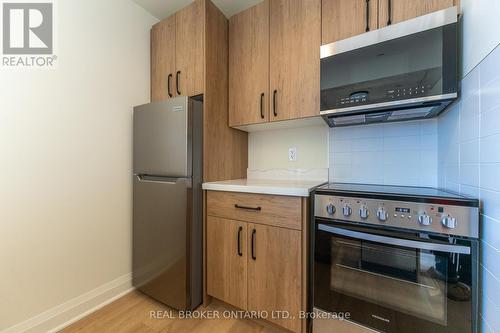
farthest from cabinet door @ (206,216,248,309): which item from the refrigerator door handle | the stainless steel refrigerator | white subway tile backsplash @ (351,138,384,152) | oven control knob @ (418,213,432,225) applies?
white subway tile backsplash @ (351,138,384,152)

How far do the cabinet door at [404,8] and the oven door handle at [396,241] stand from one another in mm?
1155

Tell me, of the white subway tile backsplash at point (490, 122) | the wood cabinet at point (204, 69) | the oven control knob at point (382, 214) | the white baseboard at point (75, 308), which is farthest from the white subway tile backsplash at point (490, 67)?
the white baseboard at point (75, 308)

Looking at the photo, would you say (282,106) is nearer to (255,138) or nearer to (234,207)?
(255,138)

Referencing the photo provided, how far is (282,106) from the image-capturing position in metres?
1.54

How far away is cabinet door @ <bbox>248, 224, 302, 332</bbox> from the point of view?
1.19 meters

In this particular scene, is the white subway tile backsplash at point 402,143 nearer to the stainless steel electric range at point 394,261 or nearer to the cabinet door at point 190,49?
the stainless steel electric range at point 394,261

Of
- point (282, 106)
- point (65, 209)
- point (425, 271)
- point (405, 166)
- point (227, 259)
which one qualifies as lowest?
point (227, 259)

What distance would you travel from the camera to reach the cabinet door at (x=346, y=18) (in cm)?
121

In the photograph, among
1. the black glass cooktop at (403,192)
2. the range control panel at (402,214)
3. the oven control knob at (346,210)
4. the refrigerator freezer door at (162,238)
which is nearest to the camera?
the range control panel at (402,214)

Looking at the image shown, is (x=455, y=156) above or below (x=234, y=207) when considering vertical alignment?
above

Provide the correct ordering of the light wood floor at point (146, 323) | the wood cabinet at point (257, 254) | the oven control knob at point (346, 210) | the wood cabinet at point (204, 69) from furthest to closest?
the wood cabinet at point (204, 69) → the light wood floor at point (146, 323) → the wood cabinet at point (257, 254) → the oven control knob at point (346, 210)

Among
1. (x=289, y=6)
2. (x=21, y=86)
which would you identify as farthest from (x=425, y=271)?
(x=21, y=86)

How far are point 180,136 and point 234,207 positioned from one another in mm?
619

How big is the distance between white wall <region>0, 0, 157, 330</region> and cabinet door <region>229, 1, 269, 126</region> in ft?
2.76
